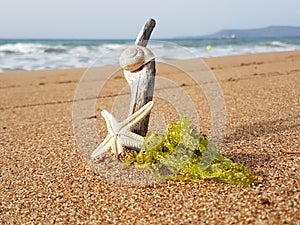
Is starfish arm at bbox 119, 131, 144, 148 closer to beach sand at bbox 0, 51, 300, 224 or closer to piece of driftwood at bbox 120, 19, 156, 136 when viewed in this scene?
piece of driftwood at bbox 120, 19, 156, 136

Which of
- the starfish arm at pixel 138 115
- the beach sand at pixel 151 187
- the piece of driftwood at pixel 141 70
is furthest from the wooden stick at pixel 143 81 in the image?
the beach sand at pixel 151 187

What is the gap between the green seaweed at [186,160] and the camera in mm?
3557

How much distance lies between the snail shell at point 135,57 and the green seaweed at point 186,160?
0.73m

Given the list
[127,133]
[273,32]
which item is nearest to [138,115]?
[127,133]

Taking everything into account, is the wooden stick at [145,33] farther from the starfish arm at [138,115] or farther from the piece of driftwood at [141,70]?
the starfish arm at [138,115]

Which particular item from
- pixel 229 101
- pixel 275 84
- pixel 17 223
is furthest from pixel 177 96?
pixel 17 223

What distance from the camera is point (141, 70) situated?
4.13 m

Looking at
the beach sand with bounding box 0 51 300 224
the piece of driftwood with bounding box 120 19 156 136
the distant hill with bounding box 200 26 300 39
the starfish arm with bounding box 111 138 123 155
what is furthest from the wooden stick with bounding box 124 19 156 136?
the distant hill with bounding box 200 26 300 39

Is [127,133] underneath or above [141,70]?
underneath

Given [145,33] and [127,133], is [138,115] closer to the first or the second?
[127,133]

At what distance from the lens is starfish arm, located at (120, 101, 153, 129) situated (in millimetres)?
4027

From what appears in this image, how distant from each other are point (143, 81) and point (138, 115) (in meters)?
0.37

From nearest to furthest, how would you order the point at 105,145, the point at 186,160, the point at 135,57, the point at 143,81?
the point at 186,160
the point at 135,57
the point at 143,81
the point at 105,145

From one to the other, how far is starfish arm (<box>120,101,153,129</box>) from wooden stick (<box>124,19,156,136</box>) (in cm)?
10
